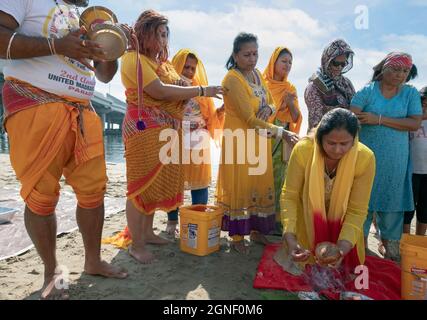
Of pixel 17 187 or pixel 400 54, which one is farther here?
pixel 17 187

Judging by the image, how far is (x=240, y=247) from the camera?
3162mm

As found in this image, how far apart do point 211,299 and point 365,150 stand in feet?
4.79

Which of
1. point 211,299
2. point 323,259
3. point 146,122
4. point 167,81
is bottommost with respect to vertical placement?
point 211,299

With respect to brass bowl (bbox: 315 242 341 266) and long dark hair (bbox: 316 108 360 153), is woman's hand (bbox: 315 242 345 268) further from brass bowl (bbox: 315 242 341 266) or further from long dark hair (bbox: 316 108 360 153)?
long dark hair (bbox: 316 108 360 153)

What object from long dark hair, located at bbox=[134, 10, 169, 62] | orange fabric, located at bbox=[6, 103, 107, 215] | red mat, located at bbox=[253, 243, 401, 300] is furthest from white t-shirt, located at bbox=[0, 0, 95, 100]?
red mat, located at bbox=[253, 243, 401, 300]

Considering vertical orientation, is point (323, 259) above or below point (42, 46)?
below

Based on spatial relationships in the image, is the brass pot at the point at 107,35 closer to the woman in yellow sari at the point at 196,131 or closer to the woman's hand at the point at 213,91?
the woman's hand at the point at 213,91

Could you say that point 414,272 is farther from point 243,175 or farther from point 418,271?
point 243,175

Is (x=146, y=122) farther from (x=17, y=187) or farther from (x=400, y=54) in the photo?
(x=17, y=187)

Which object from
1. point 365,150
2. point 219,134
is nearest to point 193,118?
point 219,134

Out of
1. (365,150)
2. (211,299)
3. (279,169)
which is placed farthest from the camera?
(279,169)

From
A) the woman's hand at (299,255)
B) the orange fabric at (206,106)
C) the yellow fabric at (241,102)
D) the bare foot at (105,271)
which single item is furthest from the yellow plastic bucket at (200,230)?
the orange fabric at (206,106)

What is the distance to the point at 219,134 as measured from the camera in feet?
12.6

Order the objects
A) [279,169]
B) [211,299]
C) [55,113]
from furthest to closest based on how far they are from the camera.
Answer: [279,169] → [211,299] → [55,113]
